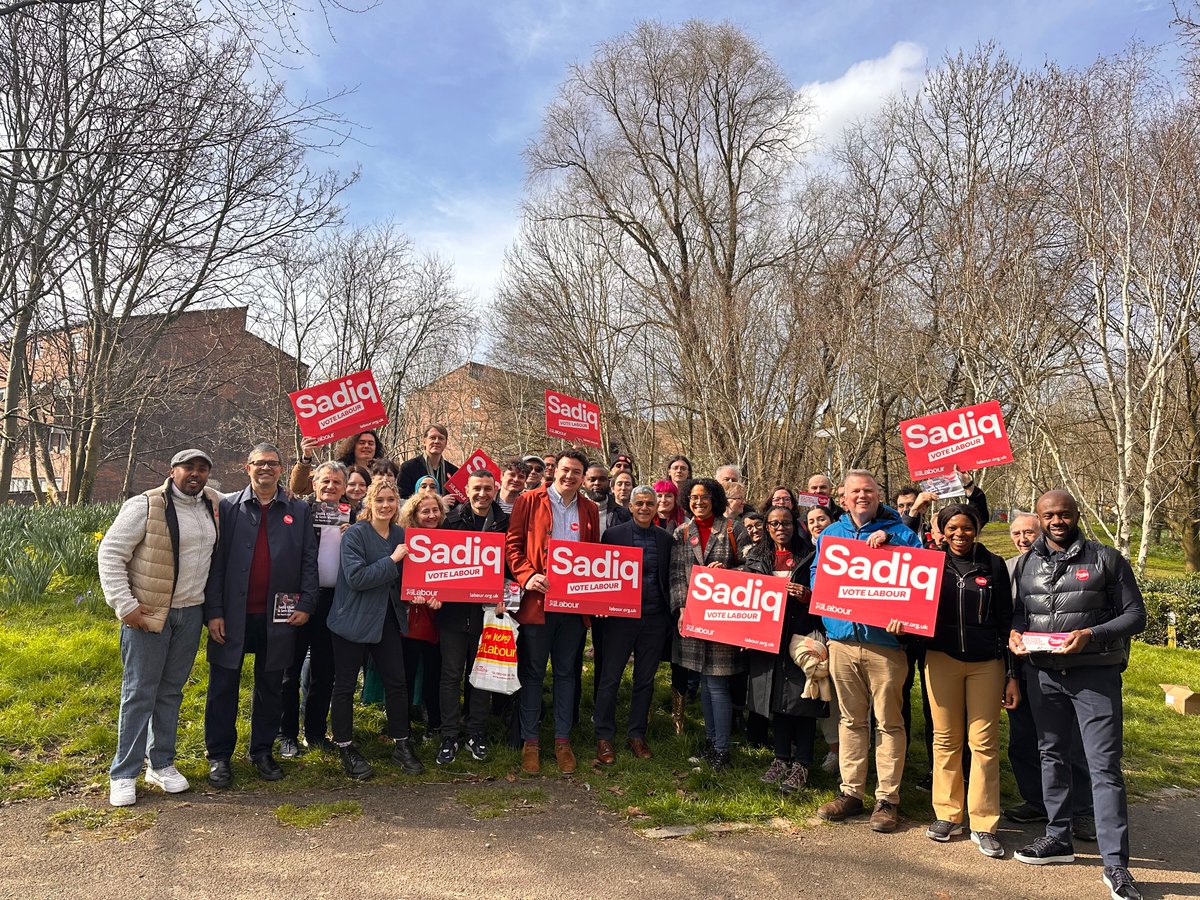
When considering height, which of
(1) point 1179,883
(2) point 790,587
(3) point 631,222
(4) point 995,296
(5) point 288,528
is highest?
(3) point 631,222

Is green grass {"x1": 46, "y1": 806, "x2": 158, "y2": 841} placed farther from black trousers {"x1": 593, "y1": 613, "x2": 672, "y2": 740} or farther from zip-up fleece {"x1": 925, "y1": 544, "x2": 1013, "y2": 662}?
zip-up fleece {"x1": 925, "y1": 544, "x2": 1013, "y2": 662}

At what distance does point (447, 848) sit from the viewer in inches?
182

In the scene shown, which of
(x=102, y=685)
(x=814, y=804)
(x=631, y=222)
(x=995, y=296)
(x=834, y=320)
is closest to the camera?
(x=814, y=804)

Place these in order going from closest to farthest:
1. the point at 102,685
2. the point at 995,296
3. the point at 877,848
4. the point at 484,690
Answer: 1. the point at 877,848
2. the point at 484,690
3. the point at 102,685
4. the point at 995,296

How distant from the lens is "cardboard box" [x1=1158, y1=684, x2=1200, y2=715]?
27.0 feet

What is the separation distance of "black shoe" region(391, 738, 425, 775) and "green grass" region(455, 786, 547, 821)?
1.44 feet

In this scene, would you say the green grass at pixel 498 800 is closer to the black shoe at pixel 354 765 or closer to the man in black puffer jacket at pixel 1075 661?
the black shoe at pixel 354 765

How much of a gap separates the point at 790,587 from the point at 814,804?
4.90ft

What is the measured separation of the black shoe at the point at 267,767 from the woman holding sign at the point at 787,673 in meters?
3.52

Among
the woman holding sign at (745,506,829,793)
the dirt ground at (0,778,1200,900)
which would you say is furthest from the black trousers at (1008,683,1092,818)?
the woman holding sign at (745,506,829,793)

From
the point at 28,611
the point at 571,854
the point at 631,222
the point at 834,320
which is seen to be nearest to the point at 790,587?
the point at 571,854

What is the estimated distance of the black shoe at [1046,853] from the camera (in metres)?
4.58

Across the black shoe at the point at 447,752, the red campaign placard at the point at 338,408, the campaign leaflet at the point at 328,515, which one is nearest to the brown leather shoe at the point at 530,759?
the black shoe at the point at 447,752

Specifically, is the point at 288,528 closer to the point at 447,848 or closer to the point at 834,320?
the point at 447,848
